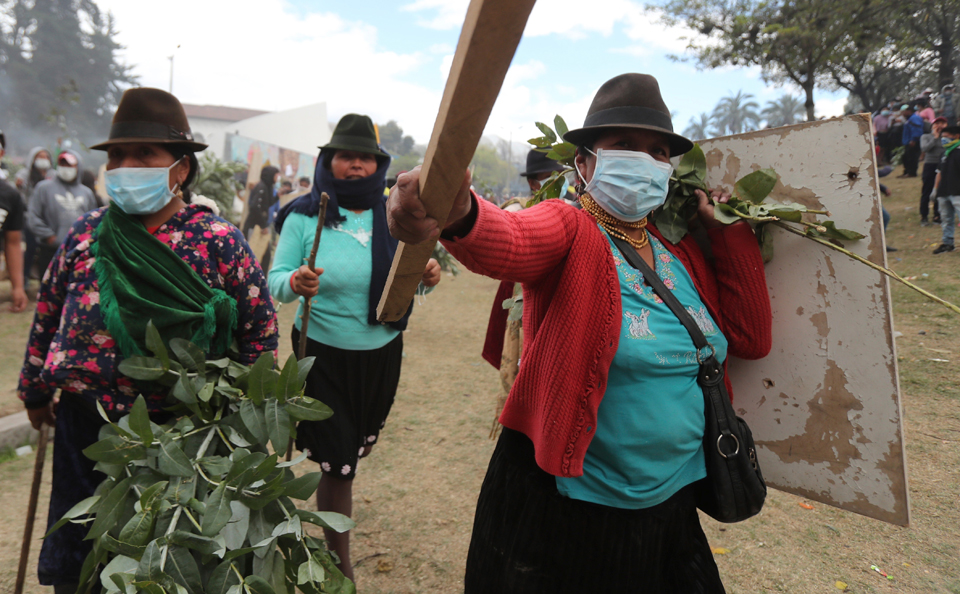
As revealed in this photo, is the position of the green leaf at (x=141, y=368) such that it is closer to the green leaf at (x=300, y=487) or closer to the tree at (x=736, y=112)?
the green leaf at (x=300, y=487)

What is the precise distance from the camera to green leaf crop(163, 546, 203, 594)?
157 centimetres

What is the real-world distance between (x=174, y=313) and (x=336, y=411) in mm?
916

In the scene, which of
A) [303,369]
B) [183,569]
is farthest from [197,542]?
[303,369]

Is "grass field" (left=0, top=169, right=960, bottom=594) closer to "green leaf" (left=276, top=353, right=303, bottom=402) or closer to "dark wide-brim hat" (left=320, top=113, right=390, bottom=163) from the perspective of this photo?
"green leaf" (left=276, top=353, right=303, bottom=402)

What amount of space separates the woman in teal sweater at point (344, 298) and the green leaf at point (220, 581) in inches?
41.2

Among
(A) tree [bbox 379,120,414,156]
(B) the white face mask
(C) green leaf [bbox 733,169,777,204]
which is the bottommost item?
(C) green leaf [bbox 733,169,777,204]

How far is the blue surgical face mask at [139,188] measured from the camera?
203 cm

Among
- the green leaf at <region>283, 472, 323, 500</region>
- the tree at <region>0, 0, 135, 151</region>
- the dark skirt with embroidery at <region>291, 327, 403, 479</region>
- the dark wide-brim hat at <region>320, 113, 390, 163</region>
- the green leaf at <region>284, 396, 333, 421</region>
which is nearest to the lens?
the green leaf at <region>283, 472, 323, 500</region>

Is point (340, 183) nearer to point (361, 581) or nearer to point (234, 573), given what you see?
point (234, 573)

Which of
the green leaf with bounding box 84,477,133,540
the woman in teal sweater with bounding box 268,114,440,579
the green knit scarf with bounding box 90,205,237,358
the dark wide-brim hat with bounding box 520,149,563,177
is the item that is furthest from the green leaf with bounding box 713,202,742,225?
the dark wide-brim hat with bounding box 520,149,563,177

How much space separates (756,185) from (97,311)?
2.29 meters

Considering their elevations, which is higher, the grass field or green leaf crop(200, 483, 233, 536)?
green leaf crop(200, 483, 233, 536)

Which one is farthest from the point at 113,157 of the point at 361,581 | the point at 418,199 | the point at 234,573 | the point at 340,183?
the point at 361,581

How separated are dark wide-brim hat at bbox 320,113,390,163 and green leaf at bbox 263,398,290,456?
1368 mm
